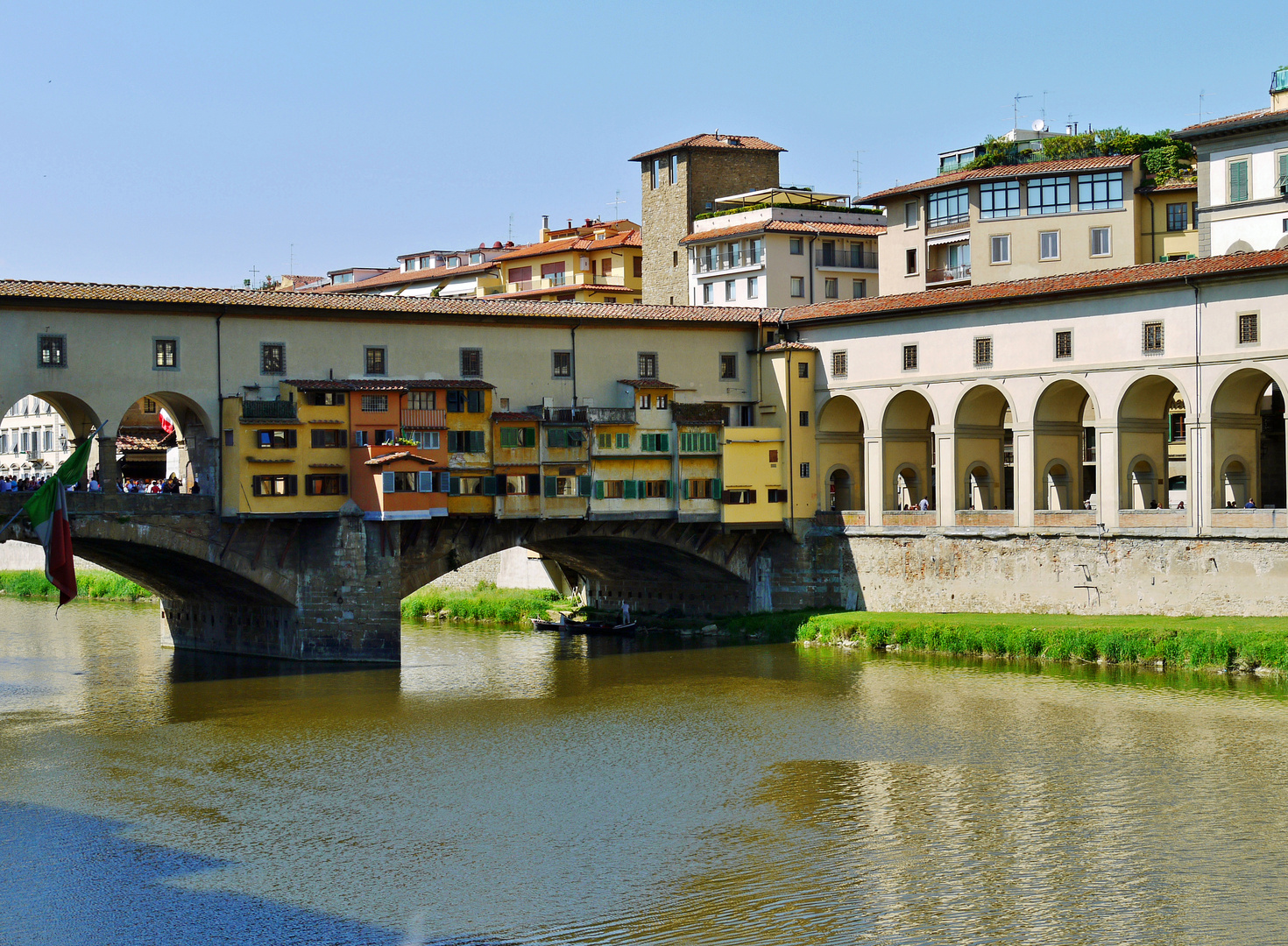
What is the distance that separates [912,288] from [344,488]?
30.6 metres

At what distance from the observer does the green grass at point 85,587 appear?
73.8 metres

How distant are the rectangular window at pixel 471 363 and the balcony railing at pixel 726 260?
26.3 meters

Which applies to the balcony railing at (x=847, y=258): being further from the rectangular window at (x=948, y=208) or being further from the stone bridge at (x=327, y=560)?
the stone bridge at (x=327, y=560)

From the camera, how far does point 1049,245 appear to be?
67125mm

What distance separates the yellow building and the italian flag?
44922mm

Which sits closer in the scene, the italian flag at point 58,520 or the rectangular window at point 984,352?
the italian flag at point 58,520

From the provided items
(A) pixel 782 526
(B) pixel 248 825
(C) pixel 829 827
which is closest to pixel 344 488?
(A) pixel 782 526

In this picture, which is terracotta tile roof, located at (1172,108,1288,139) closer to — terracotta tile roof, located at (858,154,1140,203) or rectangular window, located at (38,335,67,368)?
terracotta tile roof, located at (858,154,1140,203)

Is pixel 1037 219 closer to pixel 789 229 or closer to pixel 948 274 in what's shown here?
pixel 948 274

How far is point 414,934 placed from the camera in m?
24.0

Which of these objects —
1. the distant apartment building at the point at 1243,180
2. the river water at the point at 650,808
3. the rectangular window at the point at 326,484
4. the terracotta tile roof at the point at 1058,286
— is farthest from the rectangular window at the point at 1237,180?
the rectangular window at the point at 326,484

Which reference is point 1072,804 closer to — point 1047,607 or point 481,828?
point 481,828

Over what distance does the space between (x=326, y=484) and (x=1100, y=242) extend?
1329 inches

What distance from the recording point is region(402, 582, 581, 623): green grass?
64.7m
